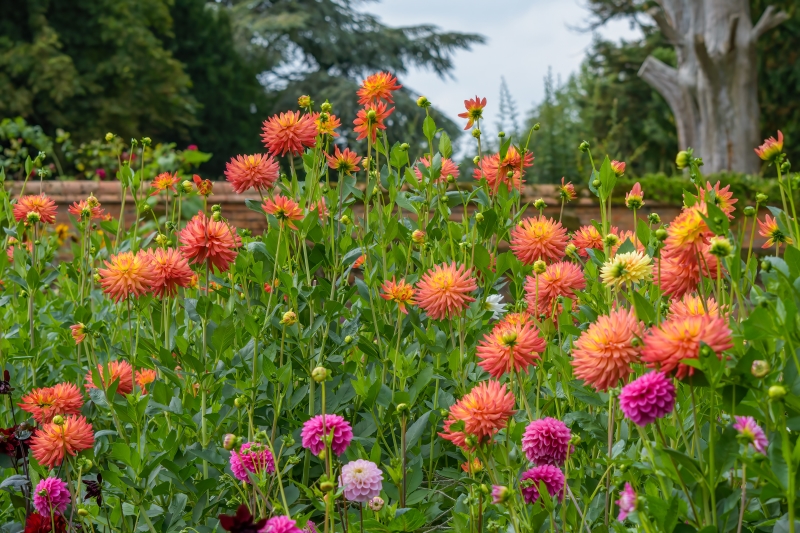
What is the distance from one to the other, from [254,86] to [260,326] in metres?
14.4

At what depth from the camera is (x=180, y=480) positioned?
1332 mm

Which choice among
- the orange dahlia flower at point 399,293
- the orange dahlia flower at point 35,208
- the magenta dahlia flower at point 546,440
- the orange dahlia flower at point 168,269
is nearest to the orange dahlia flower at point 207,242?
the orange dahlia flower at point 168,269

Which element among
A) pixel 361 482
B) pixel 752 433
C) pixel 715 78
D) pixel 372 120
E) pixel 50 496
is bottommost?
pixel 50 496

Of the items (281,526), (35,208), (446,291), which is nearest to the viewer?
(281,526)

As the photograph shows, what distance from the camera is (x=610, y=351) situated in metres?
0.94

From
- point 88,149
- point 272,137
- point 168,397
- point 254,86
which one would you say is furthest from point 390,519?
point 254,86

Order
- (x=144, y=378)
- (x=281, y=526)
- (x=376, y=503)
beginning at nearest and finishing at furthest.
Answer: (x=281, y=526) < (x=376, y=503) < (x=144, y=378)

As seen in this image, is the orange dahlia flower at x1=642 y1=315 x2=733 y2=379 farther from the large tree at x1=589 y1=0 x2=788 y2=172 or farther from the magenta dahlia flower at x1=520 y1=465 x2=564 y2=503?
the large tree at x1=589 y1=0 x2=788 y2=172

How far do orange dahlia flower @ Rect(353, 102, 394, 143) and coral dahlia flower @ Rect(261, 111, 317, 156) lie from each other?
0.11m

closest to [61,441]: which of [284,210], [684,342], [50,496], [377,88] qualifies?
[50,496]

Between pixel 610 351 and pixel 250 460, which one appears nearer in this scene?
pixel 610 351

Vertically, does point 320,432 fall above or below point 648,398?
below

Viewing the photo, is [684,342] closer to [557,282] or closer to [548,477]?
[548,477]

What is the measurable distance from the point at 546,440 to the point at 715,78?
350 inches
